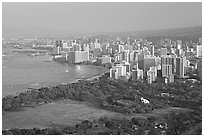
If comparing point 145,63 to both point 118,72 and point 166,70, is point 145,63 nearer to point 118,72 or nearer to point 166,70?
point 166,70

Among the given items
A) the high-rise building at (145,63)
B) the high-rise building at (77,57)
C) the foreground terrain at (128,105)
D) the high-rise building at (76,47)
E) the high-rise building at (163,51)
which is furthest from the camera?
the high-rise building at (76,47)

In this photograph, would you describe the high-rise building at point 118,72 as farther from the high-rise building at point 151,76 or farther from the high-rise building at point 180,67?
the high-rise building at point 180,67

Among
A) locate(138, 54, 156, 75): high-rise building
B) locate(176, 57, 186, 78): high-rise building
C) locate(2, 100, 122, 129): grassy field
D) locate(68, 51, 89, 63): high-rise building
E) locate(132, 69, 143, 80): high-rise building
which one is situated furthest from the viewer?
locate(68, 51, 89, 63): high-rise building

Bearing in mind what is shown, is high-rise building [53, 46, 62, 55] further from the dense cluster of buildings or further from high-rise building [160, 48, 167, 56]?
high-rise building [160, 48, 167, 56]

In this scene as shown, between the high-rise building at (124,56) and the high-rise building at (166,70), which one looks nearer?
the high-rise building at (166,70)

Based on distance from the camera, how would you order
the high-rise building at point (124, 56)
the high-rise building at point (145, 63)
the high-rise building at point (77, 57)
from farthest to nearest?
the high-rise building at point (77, 57)
the high-rise building at point (124, 56)
the high-rise building at point (145, 63)

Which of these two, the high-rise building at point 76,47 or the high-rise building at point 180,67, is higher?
the high-rise building at point 76,47

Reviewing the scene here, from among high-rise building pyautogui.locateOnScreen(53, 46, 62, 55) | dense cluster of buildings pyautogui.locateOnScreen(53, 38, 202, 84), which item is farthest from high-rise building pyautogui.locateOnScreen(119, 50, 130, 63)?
high-rise building pyautogui.locateOnScreen(53, 46, 62, 55)

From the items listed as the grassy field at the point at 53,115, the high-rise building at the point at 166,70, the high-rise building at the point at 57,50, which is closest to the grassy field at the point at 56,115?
the grassy field at the point at 53,115

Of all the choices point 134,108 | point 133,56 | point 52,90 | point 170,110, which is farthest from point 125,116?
point 133,56
